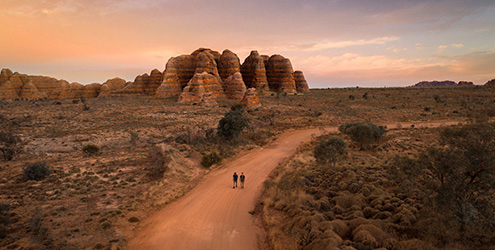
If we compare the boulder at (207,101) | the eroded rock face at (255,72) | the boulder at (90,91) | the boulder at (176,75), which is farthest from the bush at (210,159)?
the boulder at (90,91)

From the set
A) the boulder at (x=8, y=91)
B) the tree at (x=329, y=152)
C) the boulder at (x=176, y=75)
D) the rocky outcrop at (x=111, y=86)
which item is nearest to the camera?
the tree at (x=329, y=152)

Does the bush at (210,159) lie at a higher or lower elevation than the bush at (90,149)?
lower

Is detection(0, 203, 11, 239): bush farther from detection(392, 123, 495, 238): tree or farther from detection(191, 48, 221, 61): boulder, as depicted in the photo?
detection(191, 48, 221, 61): boulder

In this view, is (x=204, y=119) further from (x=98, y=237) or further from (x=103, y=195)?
(x=98, y=237)

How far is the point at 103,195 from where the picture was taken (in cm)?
1780

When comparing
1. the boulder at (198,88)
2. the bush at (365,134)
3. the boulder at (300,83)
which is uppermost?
the boulder at (300,83)

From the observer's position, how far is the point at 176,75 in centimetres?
7888

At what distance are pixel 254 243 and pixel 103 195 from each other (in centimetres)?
1263

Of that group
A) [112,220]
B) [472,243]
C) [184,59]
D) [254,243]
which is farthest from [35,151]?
[184,59]

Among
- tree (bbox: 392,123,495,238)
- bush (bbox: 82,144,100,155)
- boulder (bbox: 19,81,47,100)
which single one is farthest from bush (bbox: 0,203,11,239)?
boulder (bbox: 19,81,47,100)

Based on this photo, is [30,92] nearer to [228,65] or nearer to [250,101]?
[228,65]

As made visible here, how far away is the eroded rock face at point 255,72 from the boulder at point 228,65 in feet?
27.4

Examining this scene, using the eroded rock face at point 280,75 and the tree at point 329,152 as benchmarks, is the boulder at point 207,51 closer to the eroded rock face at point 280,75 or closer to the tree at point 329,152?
the eroded rock face at point 280,75

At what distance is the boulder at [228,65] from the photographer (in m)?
82.2
